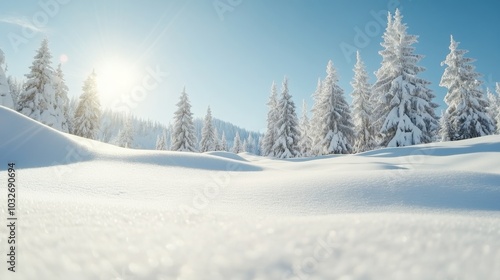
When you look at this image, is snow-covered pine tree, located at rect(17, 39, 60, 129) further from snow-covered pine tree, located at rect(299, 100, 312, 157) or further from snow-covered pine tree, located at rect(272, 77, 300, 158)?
snow-covered pine tree, located at rect(299, 100, 312, 157)

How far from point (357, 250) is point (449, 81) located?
29308 millimetres

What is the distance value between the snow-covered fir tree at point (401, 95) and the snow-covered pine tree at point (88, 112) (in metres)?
29.0

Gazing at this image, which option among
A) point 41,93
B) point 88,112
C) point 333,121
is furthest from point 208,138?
point 41,93

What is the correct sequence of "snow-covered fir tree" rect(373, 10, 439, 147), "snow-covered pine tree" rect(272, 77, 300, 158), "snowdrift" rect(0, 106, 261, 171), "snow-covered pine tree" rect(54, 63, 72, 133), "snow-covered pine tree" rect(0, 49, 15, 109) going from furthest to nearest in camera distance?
"snow-covered pine tree" rect(272, 77, 300, 158) < "snow-covered pine tree" rect(54, 63, 72, 133) < "snow-covered pine tree" rect(0, 49, 15, 109) < "snow-covered fir tree" rect(373, 10, 439, 147) < "snowdrift" rect(0, 106, 261, 171)

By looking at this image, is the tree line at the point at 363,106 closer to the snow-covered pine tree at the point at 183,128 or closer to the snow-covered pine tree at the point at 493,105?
the snow-covered pine tree at the point at 183,128

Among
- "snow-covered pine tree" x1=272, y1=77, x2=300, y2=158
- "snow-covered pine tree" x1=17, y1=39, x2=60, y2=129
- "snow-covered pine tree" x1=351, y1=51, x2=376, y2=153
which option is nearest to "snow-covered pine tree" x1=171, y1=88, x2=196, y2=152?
"snow-covered pine tree" x1=272, y1=77, x2=300, y2=158

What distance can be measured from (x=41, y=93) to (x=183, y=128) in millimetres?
14059

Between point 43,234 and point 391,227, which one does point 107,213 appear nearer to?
point 43,234

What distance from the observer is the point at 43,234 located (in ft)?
4.07

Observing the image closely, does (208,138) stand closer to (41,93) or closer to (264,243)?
(41,93)

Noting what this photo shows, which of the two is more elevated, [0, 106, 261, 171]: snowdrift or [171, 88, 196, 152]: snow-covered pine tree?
[171, 88, 196, 152]: snow-covered pine tree

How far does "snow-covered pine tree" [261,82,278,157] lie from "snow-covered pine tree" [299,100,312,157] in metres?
3.51

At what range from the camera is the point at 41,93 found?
25.2 meters

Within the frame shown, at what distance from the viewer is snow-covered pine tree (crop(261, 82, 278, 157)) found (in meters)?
33.9
